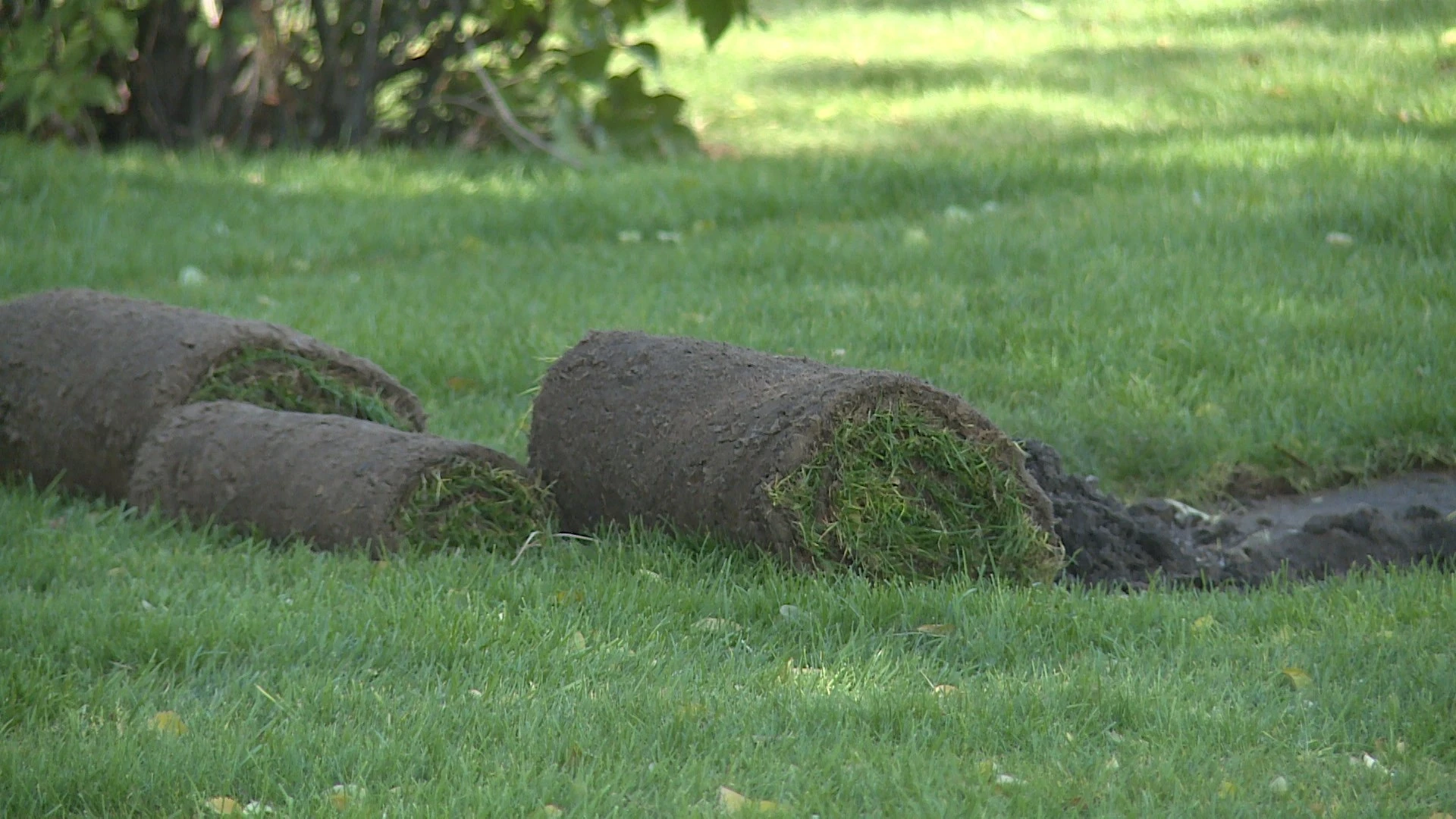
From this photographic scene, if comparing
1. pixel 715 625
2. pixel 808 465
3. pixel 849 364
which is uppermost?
pixel 808 465

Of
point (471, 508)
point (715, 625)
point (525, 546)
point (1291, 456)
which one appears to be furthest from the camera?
point (1291, 456)

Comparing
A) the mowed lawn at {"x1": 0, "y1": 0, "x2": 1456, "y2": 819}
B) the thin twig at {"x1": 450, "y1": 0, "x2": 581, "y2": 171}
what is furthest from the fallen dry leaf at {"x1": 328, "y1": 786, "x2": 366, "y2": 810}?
the thin twig at {"x1": 450, "y1": 0, "x2": 581, "y2": 171}

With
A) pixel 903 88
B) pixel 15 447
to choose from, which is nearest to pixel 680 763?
pixel 15 447

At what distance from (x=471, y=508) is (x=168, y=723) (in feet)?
4.92

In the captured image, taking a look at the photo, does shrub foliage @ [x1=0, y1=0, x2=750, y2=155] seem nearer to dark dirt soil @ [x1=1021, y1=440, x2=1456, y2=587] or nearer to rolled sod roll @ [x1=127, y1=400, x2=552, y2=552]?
rolled sod roll @ [x1=127, y1=400, x2=552, y2=552]

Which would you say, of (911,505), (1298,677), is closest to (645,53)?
(911,505)

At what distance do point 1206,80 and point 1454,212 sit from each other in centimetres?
385

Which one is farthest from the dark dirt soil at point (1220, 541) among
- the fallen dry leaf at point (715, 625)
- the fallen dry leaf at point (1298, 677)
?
the fallen dry leaf at point (715, 625)

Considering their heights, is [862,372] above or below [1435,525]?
above

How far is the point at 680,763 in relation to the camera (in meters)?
3.23

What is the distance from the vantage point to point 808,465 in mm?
4211

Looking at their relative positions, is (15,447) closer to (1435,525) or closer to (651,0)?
(1435,525)

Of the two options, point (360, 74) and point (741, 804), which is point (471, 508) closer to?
point (741, 804)

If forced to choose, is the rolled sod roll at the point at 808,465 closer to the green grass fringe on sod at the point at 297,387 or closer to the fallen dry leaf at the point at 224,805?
the green grass fringe on sod at the point at 297,387
